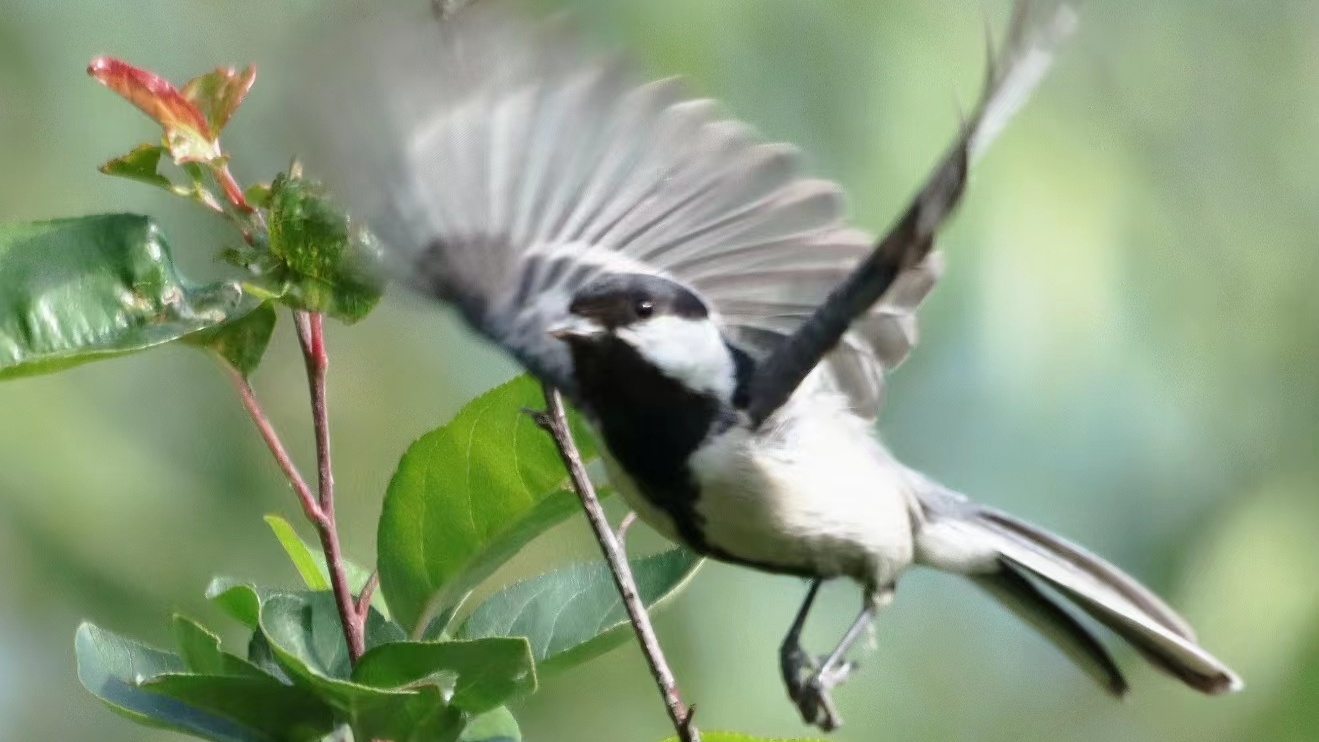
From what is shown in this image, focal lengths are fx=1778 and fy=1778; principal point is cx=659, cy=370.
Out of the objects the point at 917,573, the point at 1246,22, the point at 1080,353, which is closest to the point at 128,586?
the point at 917,573

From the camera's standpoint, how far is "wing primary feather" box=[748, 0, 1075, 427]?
6.59ft

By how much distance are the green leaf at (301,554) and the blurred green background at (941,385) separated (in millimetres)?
1603

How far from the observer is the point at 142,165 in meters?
2.21

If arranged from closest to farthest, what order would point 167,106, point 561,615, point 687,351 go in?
1. point 167,106
2. point 561,615
3. point 687,351

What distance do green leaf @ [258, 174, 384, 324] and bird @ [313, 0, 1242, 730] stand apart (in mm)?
157

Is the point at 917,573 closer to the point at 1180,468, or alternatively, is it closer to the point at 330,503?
the point at 1180,468

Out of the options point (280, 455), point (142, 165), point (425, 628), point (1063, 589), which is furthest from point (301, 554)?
point (1063, 589)

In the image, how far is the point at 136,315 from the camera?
2.20m

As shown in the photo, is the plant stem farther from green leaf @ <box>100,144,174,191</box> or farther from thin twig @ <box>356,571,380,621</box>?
green leaf @ <box>100,144,174,191</box>

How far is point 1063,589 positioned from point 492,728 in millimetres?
1383

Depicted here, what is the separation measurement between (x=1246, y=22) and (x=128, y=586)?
360 cm

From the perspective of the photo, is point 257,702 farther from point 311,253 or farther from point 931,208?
point 931,208

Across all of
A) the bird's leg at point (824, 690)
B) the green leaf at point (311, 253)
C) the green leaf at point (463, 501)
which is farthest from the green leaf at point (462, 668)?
the bird's leg at point (824, 690)

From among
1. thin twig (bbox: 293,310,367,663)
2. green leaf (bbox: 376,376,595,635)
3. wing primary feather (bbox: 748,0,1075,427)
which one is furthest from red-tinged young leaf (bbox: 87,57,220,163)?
wing primary feather (bbox: 748,0,1075,427)
